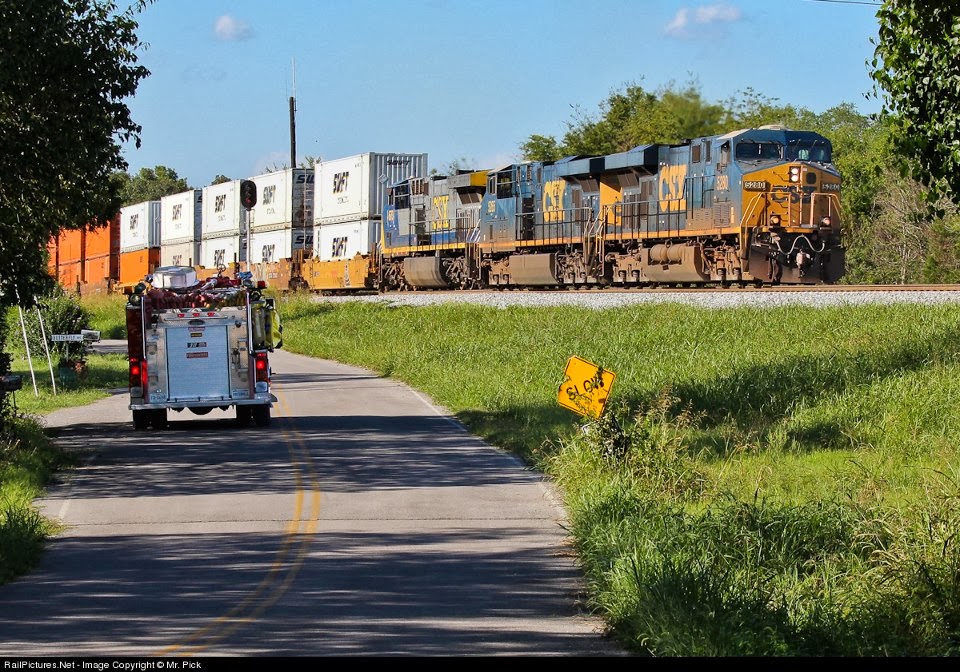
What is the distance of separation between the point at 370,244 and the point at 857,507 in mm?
42679

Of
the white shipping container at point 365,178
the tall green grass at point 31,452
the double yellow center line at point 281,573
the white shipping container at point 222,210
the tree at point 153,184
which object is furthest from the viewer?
the tree at point 153,184

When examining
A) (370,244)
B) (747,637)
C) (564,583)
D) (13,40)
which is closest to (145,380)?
(13,40)

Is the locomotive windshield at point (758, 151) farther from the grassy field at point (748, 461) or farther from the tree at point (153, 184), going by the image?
the tree at point (153, 184)

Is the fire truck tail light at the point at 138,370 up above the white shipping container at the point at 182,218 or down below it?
below

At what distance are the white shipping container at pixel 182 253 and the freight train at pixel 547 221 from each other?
9 centimetres

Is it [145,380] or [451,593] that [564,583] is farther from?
[145,380]

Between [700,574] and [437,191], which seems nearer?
[700,574]

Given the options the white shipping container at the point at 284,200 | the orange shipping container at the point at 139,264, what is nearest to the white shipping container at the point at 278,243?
the white shipping container at the point at 284,200

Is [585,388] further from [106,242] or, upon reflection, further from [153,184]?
[153,184]

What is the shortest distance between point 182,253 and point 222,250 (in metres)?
4.66

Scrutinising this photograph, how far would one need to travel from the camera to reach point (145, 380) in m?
19.7

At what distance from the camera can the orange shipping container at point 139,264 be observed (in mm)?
66562

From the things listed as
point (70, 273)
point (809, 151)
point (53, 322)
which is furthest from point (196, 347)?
point (70, 273)

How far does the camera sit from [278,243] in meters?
59.5
